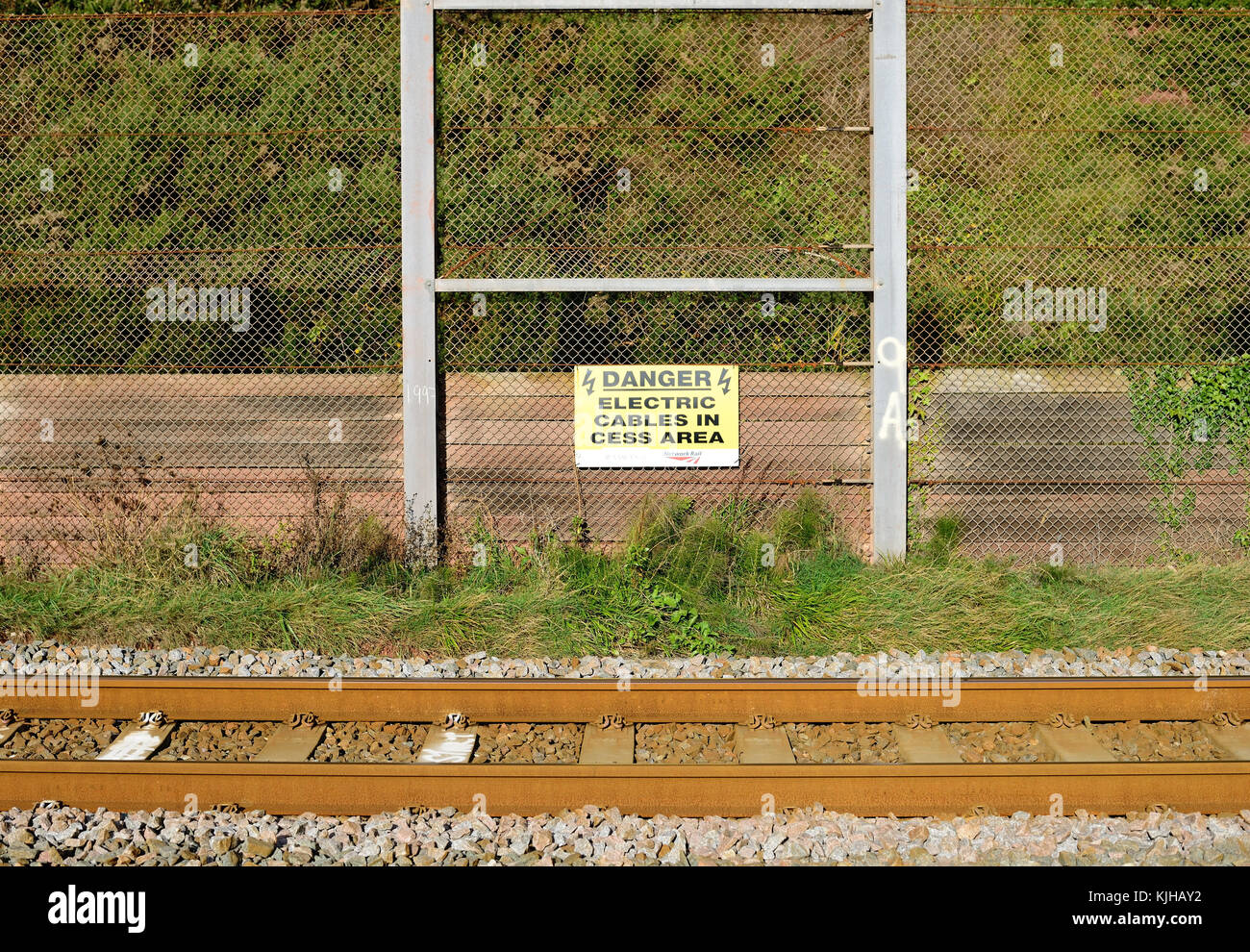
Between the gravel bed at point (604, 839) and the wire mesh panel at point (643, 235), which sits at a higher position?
the wire mesh panel at point (643, 235)

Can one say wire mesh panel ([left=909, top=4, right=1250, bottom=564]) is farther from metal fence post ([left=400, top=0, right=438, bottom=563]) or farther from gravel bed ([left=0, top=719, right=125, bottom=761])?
gravel bed ([left=0, top=719, right=125, bottom=761])

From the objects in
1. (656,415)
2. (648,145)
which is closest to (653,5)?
(648,145)

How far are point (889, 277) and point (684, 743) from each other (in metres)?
4.15

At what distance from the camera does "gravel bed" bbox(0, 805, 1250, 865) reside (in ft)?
13.7

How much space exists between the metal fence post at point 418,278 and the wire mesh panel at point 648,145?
0.54 metres

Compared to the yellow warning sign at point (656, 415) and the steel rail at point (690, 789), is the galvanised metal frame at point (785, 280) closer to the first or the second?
the yellow warning sign at point (656, 415)

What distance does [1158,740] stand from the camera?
536cm

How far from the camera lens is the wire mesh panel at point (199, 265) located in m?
8.38

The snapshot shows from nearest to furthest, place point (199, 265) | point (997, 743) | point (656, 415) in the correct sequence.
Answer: point (997, 743)
point (656, 415)
point (199, 265)

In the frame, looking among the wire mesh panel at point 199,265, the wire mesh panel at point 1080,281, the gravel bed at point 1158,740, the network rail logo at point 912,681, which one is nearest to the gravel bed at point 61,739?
the wire mesh panel at point 199,265

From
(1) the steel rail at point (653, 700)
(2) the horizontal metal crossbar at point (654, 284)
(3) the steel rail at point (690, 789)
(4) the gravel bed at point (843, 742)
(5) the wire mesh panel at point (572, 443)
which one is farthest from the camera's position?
(5) the wire mesh panel at point (572, 443)
